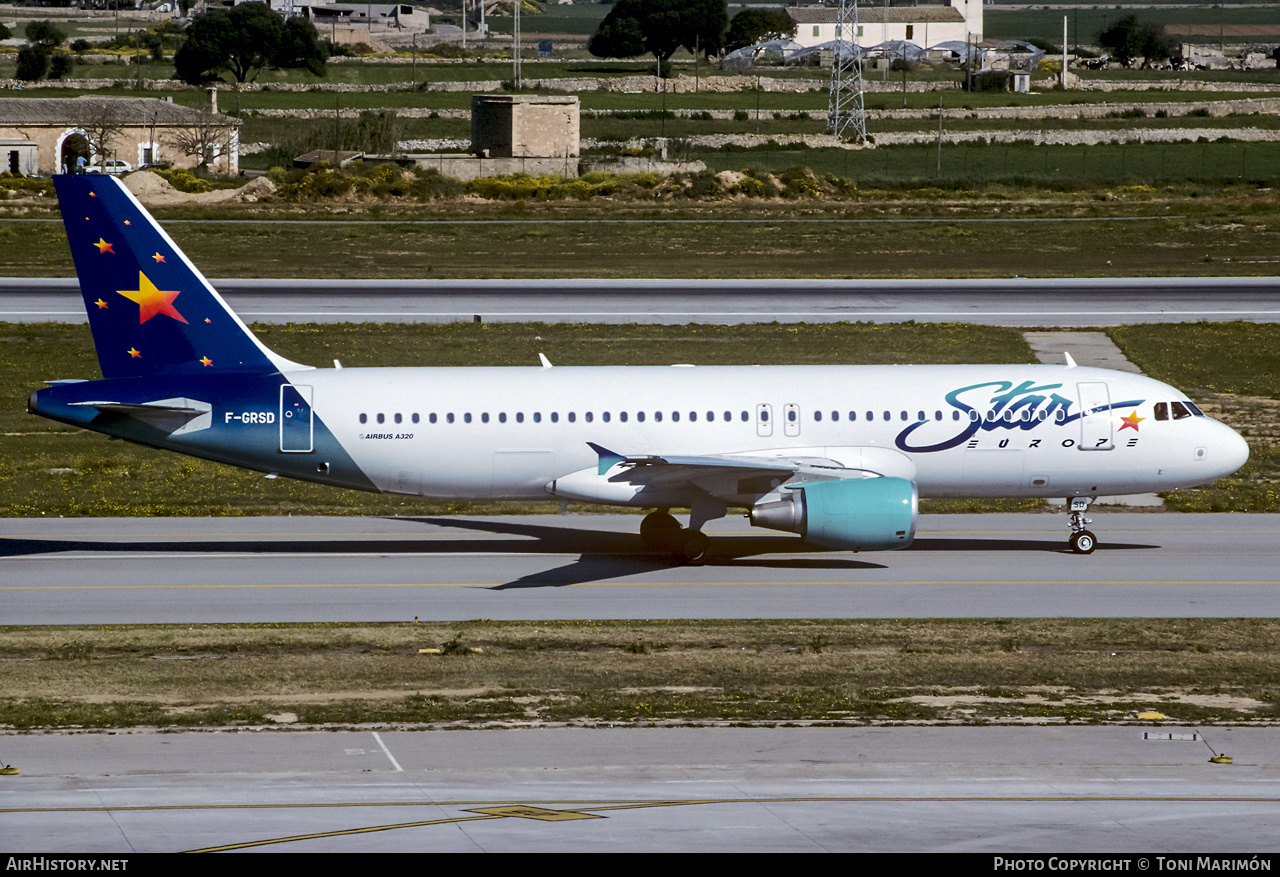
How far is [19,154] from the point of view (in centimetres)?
11712

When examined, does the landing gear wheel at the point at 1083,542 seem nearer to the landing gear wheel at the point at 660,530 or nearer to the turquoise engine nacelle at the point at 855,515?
the turquoise engine nacelle at the point at 855,515

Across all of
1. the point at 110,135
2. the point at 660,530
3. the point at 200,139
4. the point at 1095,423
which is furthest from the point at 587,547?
the point at 200,139

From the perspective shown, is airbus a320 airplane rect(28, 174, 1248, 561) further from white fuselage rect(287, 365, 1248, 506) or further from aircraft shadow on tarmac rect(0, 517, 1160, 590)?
aircraft shadow on tarmac rect(0, 517, 1160, 590)

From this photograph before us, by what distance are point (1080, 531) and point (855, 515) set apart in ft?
23.0

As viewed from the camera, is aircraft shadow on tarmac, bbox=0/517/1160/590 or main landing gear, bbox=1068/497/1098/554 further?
main landing gear, bbox=1068/497/1098/554

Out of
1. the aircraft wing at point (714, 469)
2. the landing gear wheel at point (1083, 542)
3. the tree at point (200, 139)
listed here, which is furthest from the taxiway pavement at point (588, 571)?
the tree at point (200, 139)

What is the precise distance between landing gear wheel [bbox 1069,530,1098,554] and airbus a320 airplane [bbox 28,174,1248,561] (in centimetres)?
5

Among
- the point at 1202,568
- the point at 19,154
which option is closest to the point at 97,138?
the point at 19,154

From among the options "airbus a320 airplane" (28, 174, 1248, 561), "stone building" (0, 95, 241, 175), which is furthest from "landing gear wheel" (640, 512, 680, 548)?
"stone building" (0, 95, 241, 175)

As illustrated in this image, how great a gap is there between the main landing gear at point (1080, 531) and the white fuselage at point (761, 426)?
80cm

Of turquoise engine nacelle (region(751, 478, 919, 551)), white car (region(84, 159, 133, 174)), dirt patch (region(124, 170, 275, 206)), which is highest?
Answer: white car (region(84, 159, 133, 174))

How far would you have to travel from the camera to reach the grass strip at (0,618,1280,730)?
22844 millimetres
